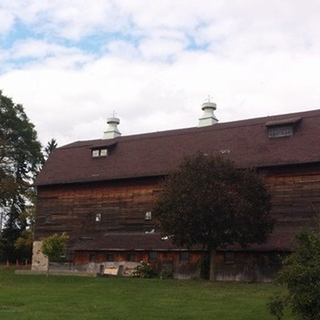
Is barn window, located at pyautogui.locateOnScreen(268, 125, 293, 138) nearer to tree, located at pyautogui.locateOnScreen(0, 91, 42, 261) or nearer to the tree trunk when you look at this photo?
the tree trunk

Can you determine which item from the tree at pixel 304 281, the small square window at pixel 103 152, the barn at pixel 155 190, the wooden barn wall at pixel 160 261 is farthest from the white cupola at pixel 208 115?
the tree at pixel 304 281

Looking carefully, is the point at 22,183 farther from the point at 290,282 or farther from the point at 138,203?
the point at 290,282

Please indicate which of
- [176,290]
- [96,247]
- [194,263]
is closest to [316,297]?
[176,290]

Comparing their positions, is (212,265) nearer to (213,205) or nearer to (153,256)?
(213,205)

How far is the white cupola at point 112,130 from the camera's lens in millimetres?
54500

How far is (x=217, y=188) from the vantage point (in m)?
32.2

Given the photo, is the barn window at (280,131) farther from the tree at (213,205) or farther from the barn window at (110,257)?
the barn window at (110,257)

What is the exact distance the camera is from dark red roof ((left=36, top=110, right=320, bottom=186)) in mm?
38844

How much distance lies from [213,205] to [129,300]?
31.1 feet

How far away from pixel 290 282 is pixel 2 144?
1638 inches

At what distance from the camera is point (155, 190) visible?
4238cm

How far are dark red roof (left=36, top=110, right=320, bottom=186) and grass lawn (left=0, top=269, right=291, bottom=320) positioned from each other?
1066cm

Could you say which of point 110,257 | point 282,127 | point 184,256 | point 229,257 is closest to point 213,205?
point 229,257

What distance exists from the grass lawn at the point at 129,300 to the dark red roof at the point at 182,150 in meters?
10.7
